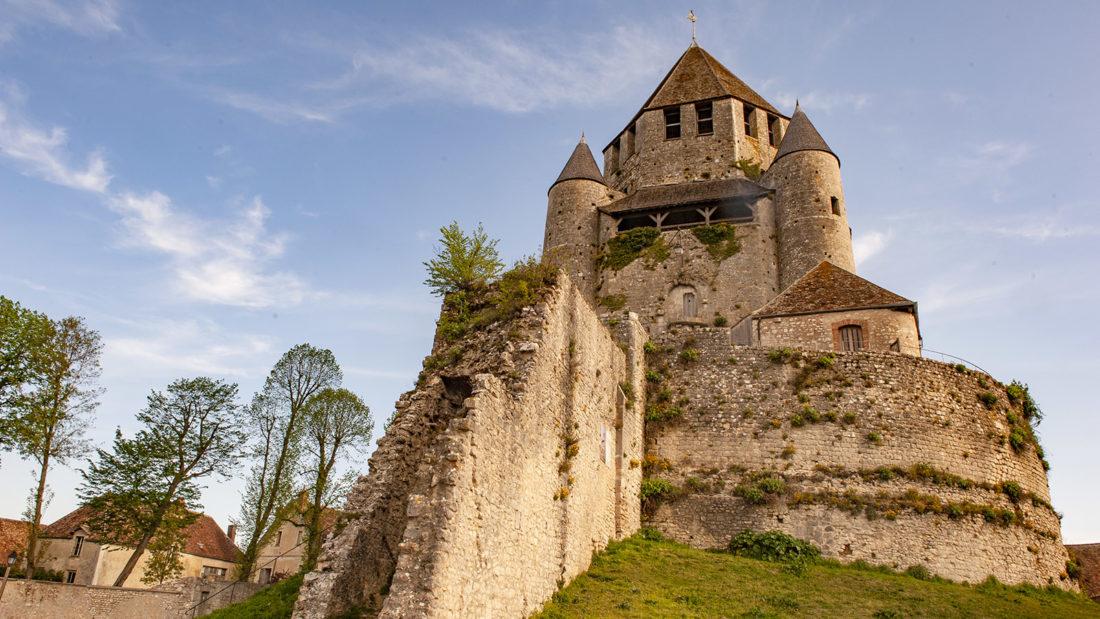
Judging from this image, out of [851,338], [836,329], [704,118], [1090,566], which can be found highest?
[704,118]

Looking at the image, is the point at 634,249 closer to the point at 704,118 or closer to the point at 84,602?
the point at 704,118

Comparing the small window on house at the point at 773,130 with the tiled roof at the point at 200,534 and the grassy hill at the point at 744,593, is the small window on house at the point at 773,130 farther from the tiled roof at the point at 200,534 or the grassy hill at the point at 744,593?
the tiled roof at the point at 200,534

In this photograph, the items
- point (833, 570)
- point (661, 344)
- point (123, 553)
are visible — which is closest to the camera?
point (833, 570)

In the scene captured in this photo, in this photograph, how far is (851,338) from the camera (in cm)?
2148

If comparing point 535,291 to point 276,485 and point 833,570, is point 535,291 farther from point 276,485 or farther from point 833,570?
point 276,485

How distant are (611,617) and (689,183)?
81.7 ft

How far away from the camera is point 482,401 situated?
31.5 feet

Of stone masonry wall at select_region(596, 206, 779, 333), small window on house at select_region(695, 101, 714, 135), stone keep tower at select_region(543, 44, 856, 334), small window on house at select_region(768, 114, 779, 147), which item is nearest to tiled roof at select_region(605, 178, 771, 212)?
stone keep tower at select_region(543, 44, 856, 334)

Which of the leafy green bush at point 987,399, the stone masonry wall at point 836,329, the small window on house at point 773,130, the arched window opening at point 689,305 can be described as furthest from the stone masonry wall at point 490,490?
the small window on house at point 773,130

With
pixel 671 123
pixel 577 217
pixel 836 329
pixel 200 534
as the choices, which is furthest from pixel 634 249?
pixel 200 534

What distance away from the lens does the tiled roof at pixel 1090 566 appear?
88.9ft

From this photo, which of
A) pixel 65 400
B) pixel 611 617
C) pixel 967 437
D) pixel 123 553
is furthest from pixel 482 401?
pixel 123 553

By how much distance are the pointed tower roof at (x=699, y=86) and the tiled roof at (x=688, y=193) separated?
5303mm

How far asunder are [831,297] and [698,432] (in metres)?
7.69
